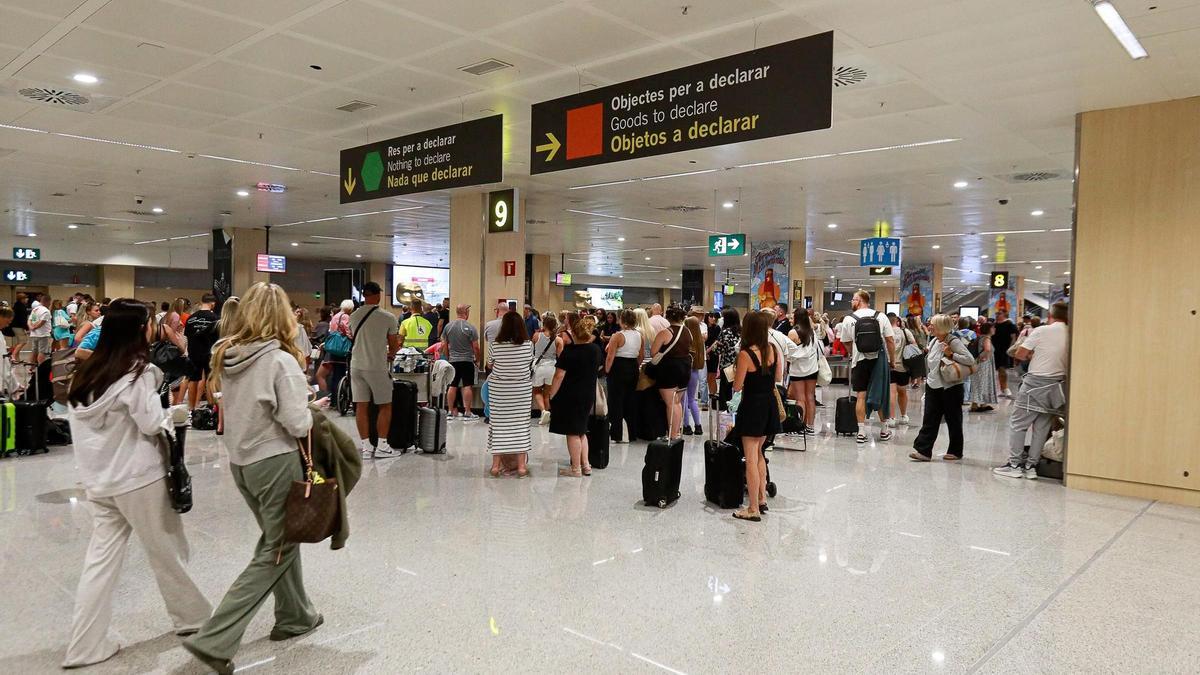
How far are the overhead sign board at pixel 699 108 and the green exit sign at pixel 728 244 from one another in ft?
31.9

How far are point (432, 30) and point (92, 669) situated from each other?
15.4ft

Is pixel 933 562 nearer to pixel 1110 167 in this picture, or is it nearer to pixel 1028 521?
pixel 1028 521

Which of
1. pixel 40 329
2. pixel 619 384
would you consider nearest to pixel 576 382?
pixel 619 384

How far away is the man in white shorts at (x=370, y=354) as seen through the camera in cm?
734

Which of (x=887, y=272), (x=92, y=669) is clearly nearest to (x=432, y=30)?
(x=92, y=669)

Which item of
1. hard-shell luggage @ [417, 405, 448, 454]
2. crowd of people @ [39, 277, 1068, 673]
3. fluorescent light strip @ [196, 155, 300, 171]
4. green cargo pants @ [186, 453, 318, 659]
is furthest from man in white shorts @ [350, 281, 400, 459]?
fluorescent light strip @ [196, 155, 300, 171]

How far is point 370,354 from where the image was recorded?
7395 mm

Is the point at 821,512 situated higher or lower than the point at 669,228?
lower

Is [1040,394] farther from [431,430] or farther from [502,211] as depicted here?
[502,211]

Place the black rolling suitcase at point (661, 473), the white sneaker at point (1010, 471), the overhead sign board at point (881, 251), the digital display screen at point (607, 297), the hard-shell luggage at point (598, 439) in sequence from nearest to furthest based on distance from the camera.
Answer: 1. the black rolling suitcase at point (661, 473)
2. the hard-shell luggage at point (598, 439)
3. the white sneaker at point (1010, 471)
4. the overhead sign board at point (881, 251)
5. the digital display screen at point (607, 297)

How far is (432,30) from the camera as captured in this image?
19.3ft

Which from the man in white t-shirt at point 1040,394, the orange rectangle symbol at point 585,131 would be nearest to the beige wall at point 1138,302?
the man in white t-shirt at point 1040,394

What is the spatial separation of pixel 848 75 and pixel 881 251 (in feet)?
38.4

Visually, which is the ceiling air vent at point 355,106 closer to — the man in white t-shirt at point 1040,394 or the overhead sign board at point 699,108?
the overhead sign board at point 699,108
